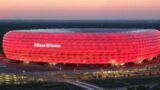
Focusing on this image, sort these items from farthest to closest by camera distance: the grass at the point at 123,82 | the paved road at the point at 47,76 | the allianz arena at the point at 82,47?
the allianz arena at the point at 82,47
the grass at the point at 123,82
the paved road at the point at 47,76

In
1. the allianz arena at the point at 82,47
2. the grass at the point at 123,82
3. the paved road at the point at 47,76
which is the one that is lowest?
the grass at the point at 123,82

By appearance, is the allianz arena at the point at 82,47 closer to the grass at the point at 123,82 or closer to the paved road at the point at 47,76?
the paved road at the point at 47,76

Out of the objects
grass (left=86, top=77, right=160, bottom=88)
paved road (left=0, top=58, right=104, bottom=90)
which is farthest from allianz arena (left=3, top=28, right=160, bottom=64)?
grass (left=86, top=77, right=160, bottom=88)

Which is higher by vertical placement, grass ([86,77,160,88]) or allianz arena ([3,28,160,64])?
allianz arena ([3,28,160,64])

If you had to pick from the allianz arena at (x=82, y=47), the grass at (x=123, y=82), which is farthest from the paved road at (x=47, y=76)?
the allianz arena at (x=82, y=47)

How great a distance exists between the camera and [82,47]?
97.2 m

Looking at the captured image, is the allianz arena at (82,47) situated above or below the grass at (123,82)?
above

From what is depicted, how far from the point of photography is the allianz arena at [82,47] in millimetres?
96938

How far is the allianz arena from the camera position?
9694 centimetres

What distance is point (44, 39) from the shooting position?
99.1 m

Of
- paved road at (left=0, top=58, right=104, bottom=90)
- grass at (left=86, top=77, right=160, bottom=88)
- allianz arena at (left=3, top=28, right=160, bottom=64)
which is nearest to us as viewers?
paved road at (left=0, top=58, right=104, bottom=90)

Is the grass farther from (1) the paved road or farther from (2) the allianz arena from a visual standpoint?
(2) the allianz arena

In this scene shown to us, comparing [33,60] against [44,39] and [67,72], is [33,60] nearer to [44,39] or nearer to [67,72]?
[44,39]

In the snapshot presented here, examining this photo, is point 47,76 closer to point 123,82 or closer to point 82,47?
point 123,82
